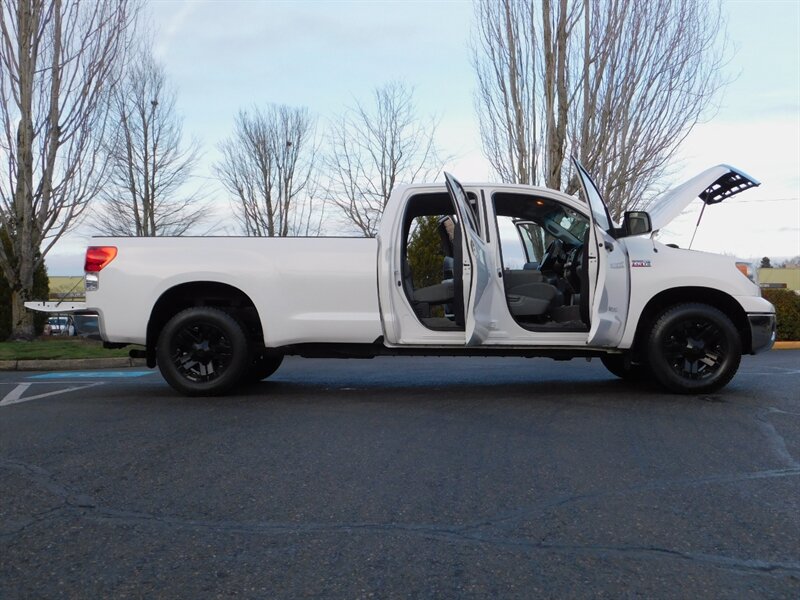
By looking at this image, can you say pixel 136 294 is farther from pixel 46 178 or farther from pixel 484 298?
pixel 46 178

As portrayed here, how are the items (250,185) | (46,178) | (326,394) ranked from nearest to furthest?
1. (326,394)
2. (46,178)
3. (250,185)

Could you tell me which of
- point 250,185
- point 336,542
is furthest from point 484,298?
point 250,185

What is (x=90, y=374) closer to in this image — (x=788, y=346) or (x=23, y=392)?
(x=23, y=392)

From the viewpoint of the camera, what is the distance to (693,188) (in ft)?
23.5

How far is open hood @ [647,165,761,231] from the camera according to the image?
7020mm

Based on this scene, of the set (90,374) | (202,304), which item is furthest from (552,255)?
(90,374)

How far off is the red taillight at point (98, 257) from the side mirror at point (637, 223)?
4498 mm

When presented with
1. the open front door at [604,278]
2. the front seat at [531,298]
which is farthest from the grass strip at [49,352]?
the open front door at [604,278]

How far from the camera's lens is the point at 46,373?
1066 cm

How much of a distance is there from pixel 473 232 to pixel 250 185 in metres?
27.4

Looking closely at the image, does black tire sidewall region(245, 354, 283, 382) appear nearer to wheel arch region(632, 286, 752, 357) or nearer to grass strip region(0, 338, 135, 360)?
wheel arch region(632, 286, 752, 357)

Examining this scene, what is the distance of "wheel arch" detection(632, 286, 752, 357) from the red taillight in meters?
4.71

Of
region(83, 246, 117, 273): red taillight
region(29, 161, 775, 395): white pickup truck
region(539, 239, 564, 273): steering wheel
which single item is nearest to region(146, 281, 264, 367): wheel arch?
region(29, 161, 775, 395): white pickup truck

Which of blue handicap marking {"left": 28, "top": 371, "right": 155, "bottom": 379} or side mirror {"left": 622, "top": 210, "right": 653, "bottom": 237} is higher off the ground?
side mirror {"left": 622, "top": 210, "right": 653, "bottom": 237}
